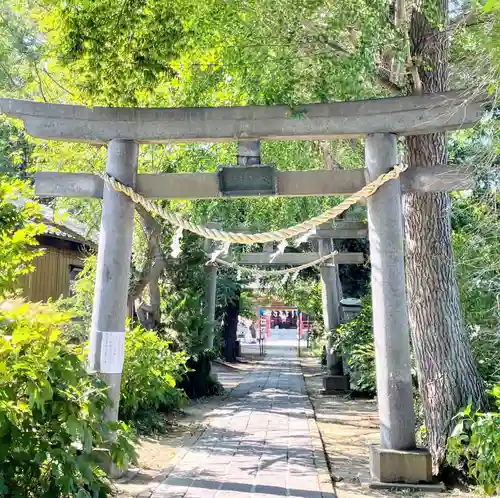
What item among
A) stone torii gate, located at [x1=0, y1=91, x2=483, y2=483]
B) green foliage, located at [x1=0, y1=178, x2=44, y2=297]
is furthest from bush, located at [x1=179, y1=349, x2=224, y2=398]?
green foliage, located at [x1=0, y1=178, x2=44, y2=297]

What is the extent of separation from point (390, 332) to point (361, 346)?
17.8 ft

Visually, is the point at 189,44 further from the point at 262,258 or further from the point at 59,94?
the point at 262,258

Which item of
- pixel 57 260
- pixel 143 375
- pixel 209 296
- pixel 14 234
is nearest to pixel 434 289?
pixel 143 375

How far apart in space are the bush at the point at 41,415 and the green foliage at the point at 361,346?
791 centimetres

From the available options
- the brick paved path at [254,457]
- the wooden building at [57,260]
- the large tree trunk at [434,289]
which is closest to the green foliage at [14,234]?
the brick paved path at [254,457]

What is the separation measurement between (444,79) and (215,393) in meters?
8.64

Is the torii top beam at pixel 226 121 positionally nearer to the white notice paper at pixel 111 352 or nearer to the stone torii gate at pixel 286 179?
the stone torii gate at pixel 286 179

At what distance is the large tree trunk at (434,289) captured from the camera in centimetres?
568

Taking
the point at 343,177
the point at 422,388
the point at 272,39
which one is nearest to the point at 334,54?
the point at 272,39

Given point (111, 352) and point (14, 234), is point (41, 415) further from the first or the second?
point (111, 352)

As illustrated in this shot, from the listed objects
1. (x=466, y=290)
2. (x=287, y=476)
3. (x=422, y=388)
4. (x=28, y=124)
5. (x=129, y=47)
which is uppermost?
(x=129, y=47)

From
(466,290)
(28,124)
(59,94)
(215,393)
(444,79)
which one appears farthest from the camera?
(215,393)

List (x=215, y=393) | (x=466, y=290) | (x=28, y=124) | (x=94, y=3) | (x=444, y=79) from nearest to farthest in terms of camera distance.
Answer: (x=94, y=3) < (x=28, y=124) < (x=444, y=79) < (x=466, y=290) < (x=215, y=393)

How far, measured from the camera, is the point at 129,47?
4910 millimetres
